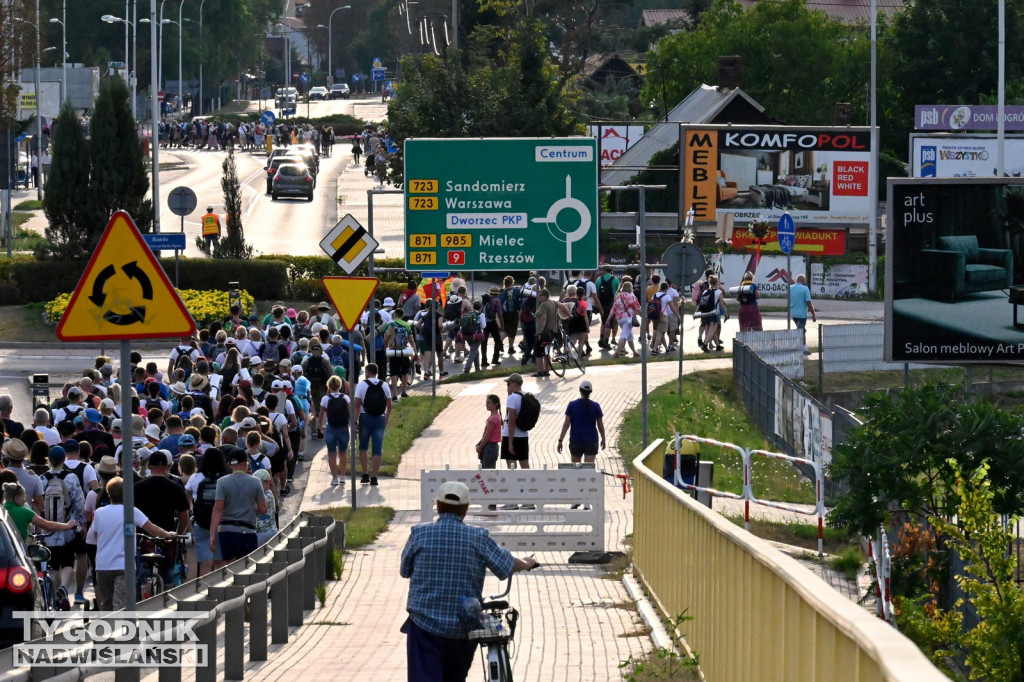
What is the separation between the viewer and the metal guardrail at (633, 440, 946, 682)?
464cm

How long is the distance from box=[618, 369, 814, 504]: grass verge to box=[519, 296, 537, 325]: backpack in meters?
3.09

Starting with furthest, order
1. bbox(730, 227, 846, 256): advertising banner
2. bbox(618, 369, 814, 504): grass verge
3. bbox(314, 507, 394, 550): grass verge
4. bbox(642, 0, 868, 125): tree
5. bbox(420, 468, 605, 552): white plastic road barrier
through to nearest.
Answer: bbox(642, 0, 868, 125): tree, bbox(730, 227, 846, 256): advertising banner, bbox(618, 369, 814, 504): grass verge, bbox(314, 507, 394, 550): grass verge, bbox(420, 468, 605, 552): white plastic road barrier

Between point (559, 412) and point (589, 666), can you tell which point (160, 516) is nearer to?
point (589, 666)

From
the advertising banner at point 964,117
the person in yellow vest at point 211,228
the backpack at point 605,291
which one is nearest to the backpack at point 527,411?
the backpack at point 605,291

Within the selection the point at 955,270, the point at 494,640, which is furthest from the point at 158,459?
the point at 955,270

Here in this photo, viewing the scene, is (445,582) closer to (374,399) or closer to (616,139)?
(374,399)

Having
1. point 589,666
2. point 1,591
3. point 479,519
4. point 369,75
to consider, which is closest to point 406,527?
point 479,519

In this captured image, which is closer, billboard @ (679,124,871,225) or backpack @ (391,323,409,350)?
backpack @ (391,323,409,350)

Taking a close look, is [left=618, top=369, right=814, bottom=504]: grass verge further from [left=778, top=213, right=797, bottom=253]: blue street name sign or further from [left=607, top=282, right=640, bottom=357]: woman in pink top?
[left=778, top=213, right=797, bottom=253]: blue street name sign

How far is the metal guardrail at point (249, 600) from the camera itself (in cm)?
802

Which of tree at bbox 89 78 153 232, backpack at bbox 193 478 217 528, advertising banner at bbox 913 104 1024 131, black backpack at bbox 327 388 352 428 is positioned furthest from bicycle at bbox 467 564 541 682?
advertising banner at bbox 913 104 1024 131

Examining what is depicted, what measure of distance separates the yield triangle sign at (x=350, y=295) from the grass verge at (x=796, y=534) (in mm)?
4870

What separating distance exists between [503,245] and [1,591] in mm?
19263

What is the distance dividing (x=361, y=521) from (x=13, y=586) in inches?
357
